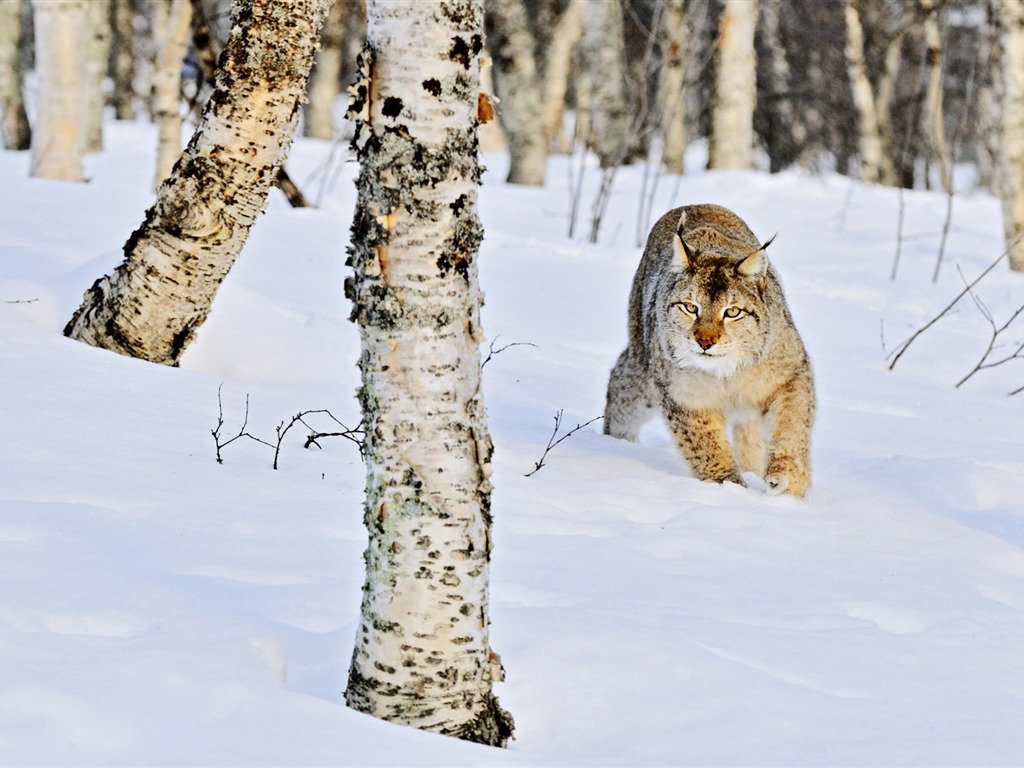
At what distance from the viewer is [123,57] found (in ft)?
86.8

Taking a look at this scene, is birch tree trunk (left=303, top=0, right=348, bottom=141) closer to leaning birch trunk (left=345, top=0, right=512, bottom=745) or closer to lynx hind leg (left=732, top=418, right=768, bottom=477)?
lynx hind leg (left=732, top=418, right=768, bottom=477)

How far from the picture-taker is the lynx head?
16.4 feet

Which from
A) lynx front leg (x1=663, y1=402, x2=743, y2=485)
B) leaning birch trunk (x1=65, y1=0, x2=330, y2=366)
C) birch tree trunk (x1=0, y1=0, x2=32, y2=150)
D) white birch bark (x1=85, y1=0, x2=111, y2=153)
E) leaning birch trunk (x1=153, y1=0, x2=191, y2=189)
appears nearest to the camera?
leaning birch trunk (x1=65, y1=0, x2=330, y2=366)

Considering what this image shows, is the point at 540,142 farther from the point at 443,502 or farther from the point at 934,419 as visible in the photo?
the point at 443,502

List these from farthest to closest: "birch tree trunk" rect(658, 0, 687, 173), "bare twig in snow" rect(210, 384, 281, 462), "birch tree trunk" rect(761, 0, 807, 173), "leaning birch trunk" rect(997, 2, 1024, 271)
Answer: "birch tree trunk" rect(761, 0, 807, 173) → "birch tree trunk" rect(658, 0, 687, 173) → "leaning birch trunk" rect(997, 2, 1024, 271) → "bare twig in snow" rect(210, 384, 281, 462)

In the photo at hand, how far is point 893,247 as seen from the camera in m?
12.1

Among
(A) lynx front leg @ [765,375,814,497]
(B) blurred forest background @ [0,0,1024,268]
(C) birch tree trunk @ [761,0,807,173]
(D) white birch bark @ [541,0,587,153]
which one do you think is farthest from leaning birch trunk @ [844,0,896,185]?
(A) lynx front leg @ [765,375,814,497]

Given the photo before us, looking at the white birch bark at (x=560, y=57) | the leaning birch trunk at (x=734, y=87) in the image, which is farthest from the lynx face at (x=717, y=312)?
the white birch bark at (x=560, y=57)

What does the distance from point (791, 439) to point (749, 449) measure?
696mm

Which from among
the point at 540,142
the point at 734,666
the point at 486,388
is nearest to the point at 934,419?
the point at 486,388

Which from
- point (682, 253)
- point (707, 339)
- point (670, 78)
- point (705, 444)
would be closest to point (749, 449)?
point (705, 444)

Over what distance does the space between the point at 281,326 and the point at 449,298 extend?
351cm

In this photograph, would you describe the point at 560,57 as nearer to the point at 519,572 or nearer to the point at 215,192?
the point at 215,192

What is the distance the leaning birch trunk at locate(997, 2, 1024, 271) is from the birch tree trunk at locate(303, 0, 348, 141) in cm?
1412
